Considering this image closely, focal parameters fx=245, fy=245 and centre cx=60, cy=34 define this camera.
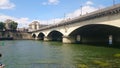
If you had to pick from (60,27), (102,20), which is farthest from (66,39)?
(102,20)

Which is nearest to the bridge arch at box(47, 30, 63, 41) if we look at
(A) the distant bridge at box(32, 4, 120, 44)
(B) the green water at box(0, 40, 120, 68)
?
Result: (A) the distant bridge at box(32, 4, 120, 44)

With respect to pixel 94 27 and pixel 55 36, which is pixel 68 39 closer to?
pixel 94 27

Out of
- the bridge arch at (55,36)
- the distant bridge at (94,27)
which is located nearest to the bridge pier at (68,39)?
the distant bridge at (94,27)

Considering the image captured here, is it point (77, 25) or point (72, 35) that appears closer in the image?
point (77, 25)

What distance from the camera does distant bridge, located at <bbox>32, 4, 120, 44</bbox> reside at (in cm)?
5312

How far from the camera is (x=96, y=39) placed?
311 feet

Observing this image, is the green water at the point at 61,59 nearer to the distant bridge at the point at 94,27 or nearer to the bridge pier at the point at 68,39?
the distant bridge at the point at 94,27

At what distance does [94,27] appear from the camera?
238 ft

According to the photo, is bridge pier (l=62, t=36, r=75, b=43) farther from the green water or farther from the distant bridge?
the green water

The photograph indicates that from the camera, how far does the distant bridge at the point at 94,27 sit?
53.1 metres

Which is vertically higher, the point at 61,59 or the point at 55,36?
the point at 55,36

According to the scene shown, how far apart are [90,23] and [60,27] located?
107 feet

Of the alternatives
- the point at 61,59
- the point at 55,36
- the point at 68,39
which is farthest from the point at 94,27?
the point at 55,36

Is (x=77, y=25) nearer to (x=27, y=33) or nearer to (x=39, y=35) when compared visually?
(x=39, y=35)
